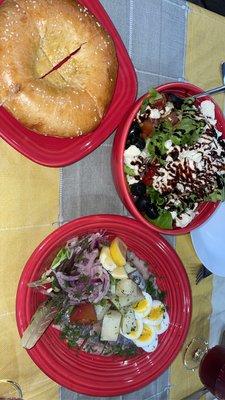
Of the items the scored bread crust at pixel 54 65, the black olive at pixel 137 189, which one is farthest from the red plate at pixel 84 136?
the black olive at pixel 137 189

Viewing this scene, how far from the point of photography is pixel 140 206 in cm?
120

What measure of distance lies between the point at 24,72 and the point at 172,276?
64cm

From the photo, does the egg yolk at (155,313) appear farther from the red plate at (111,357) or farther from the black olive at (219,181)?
the black olive at (219,181)

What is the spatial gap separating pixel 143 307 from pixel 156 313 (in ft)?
0.15

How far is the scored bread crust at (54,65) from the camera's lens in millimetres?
988

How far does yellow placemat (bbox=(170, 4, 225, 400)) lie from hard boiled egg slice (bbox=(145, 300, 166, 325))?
17 cm

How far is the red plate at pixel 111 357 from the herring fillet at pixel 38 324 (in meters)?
0.02

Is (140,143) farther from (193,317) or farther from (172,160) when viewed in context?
(193,317)

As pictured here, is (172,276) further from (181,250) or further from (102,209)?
(102,209)

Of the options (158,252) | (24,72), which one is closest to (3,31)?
(24,72)

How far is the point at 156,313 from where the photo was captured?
132 cm

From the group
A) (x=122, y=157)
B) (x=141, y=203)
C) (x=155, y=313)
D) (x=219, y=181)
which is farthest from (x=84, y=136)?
(x=155, y=313)

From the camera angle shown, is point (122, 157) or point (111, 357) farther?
point (111, 357)

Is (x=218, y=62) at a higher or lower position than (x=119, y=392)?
higher
